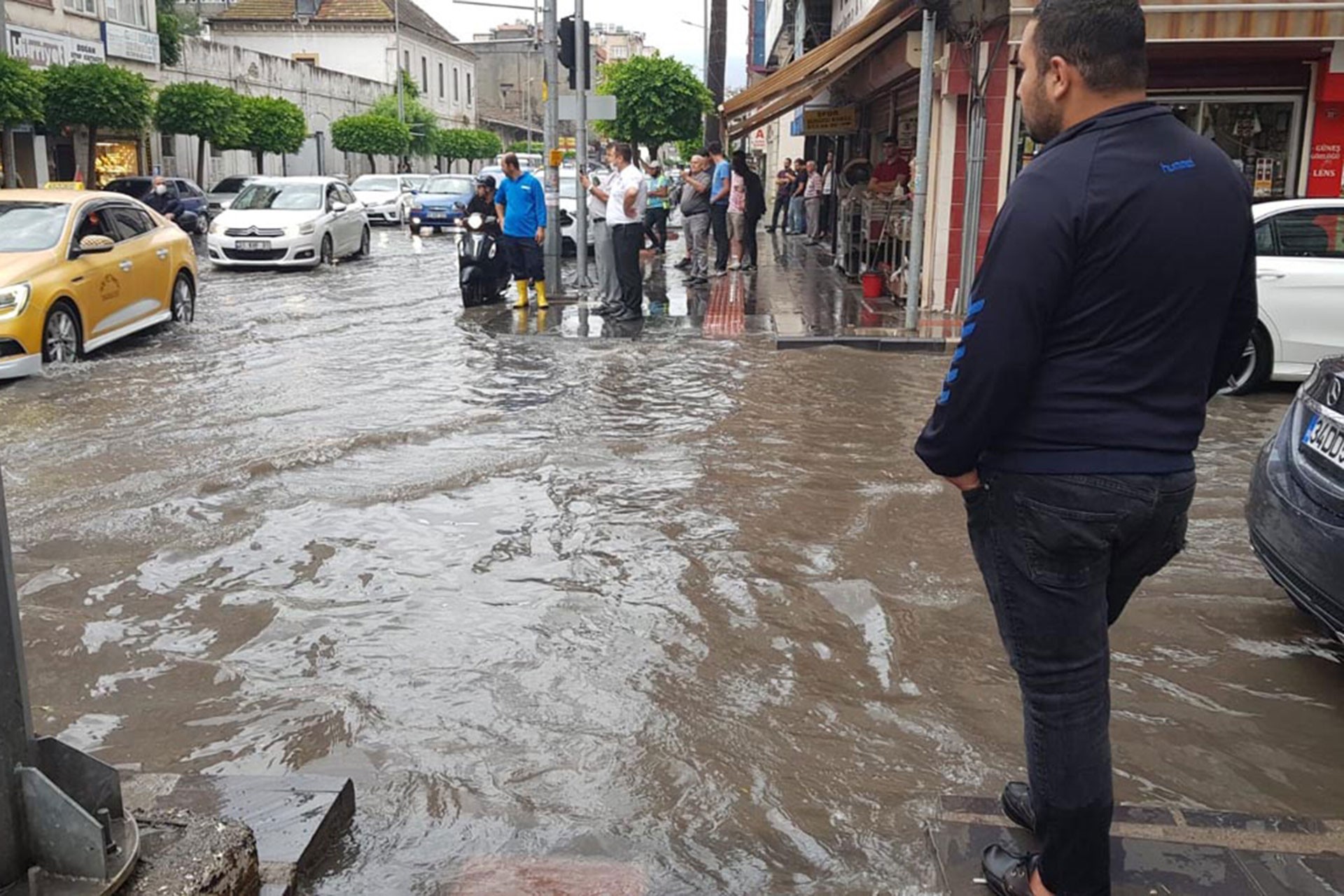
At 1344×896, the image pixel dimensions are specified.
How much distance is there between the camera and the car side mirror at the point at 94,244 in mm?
11297

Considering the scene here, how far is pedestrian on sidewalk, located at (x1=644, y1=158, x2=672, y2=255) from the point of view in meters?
22.1

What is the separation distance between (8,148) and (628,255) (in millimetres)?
22765

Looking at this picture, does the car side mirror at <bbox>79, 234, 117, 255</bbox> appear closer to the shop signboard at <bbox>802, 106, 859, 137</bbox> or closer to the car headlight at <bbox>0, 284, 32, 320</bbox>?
the car headlight at <bbox>0, 284, 32, 320</bbox>

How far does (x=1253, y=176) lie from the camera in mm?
14016

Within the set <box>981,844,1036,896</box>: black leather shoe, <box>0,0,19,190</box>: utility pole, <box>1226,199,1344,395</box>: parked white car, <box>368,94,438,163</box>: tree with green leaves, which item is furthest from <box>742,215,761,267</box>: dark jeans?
<box>368,94,438,163</box>: tree with green leaves

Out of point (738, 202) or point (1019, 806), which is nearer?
point (1019, 806)

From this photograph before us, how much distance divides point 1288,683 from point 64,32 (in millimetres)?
36968

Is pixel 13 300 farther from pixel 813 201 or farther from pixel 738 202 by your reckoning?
pixel 813 201

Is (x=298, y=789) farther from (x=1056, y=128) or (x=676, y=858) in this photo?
(x=1056, y=128)

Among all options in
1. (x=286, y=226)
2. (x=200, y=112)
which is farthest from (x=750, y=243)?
(x=200, y=112)

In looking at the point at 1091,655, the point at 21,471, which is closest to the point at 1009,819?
the point at 1091,655

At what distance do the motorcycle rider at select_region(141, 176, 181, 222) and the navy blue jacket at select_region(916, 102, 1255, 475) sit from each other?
96.0 feet

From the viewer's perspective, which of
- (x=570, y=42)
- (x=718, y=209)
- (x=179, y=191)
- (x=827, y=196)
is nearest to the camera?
(x=570, y=42)

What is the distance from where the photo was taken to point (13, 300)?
34.1ft
